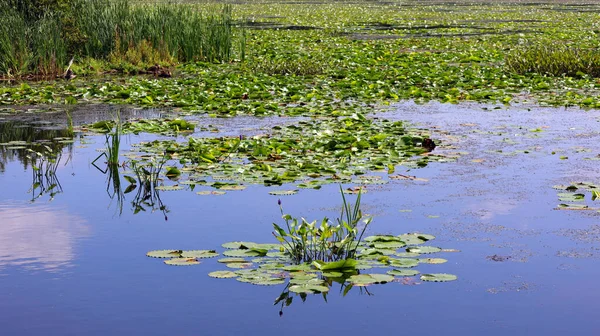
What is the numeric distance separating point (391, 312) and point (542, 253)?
163cm

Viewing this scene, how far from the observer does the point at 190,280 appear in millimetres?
5871

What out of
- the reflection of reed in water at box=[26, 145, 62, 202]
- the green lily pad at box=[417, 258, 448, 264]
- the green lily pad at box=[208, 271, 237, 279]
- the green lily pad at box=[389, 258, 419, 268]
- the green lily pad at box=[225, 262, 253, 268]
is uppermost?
the green lily pad at box=[389, 258, 419, 268]

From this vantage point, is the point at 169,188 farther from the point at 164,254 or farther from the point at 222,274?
the point at 222,274

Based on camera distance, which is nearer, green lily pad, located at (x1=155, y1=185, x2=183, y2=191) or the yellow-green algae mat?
the yellow-green algae mat

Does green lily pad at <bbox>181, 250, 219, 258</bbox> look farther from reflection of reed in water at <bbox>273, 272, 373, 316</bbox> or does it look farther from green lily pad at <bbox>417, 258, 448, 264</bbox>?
green lily pad at <bbox>417, 258, 448, 264</bbox>

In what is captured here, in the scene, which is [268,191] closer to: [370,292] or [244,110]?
[370,292]

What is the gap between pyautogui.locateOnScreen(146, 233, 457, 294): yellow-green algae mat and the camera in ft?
18.9

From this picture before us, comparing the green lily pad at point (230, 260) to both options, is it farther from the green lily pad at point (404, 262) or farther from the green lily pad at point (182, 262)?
the green lily pad at point (404, 262)

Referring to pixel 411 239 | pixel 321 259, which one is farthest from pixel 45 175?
pixel 411 239

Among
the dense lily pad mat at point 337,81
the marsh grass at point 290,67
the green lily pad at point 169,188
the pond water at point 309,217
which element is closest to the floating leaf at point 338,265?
the pond water at point 309,217

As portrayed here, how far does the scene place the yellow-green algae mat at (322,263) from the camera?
5.75 meters

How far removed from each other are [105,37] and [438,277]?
577 inches

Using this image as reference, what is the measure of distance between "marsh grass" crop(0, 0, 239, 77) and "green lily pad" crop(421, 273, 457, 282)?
41.4 feet

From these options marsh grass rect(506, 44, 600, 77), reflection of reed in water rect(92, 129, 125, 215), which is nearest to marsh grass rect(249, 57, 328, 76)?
marsh grass rect(506, 44, 600, 77)
